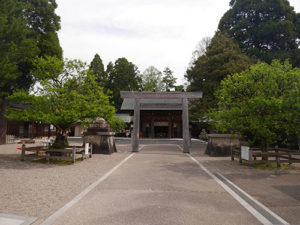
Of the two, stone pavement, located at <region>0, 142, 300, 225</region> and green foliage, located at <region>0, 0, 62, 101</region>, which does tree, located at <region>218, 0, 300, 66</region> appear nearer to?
green foliage, located at <region>0, 0, 62, 101</region>

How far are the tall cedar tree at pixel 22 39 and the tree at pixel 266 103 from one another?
50.0ft

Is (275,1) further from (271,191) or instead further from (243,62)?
(271,191)

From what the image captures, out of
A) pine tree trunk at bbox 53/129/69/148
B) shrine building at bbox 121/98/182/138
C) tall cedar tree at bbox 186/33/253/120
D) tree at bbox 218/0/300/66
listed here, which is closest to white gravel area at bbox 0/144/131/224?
pine tree trunk at bbox 53/129/69/148

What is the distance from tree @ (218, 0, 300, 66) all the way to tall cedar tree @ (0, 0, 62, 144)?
22.0 metres

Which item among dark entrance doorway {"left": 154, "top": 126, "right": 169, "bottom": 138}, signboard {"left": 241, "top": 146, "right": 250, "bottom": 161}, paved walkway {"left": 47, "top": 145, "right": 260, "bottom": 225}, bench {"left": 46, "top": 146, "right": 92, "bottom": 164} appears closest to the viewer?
paved walkway {"left": 47, "top": 145, "right": 260, "bottom": 225}

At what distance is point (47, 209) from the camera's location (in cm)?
422

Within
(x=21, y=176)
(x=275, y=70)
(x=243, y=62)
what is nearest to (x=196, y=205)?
(x=21, y=176)

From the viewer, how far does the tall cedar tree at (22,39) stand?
15.9m

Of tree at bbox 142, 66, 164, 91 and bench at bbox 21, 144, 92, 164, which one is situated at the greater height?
tree at bbox 142, 66, 164, 91

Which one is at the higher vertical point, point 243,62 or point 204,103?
point 243,62

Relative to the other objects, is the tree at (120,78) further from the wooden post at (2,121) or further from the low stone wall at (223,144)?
the low stone wall at (223,144)

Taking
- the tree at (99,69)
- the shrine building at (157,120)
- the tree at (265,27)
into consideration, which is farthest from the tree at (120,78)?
the tree at (265,27)

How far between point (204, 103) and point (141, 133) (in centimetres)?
1316

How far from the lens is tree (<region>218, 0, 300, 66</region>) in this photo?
26.9 m
